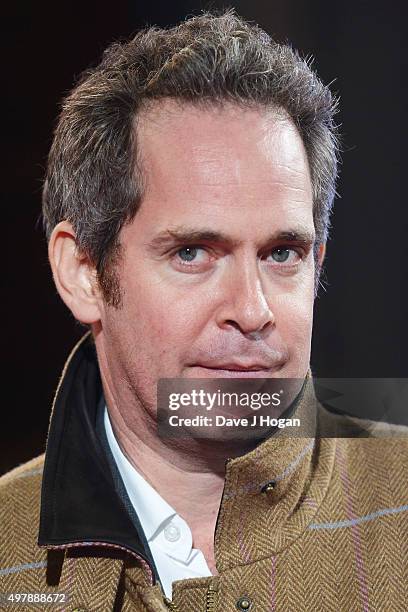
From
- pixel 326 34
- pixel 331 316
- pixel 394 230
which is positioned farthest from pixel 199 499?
pixel 326 34

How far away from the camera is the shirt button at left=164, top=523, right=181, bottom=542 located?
1.18 m

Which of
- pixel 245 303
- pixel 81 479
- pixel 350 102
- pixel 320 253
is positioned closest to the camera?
pixel 245 303

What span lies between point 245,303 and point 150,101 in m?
0.33

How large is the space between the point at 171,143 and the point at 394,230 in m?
0.46

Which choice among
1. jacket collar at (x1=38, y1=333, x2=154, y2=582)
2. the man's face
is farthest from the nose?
jacket collar at (x1=38, y1=333, x2=154, y2=582)

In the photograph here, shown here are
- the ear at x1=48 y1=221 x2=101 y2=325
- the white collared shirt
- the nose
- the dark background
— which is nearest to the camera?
the nose

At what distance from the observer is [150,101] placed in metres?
1.20

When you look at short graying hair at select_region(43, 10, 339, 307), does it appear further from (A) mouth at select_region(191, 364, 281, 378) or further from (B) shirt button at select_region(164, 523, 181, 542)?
(B) shirt button at select_region(164, 523, 181, 542)

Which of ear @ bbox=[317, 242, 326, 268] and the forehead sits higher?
the forehead

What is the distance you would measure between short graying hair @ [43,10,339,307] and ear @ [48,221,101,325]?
17 mm

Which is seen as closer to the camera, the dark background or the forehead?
the forehead

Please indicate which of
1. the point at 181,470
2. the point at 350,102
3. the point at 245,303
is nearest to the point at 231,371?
the point at 245,303

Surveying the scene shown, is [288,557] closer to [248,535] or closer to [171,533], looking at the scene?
[248,535]

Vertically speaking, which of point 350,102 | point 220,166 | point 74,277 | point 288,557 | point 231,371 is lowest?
point 288,557
